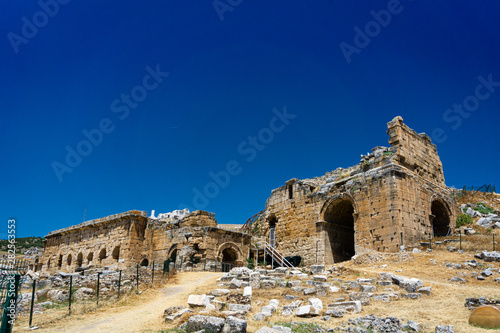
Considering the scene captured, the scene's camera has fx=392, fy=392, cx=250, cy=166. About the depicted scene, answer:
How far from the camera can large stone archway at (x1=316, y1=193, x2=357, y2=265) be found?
2173 centimetres

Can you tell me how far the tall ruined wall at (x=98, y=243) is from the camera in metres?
26.3

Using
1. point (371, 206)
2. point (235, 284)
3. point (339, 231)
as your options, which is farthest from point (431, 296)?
point (339, 231)

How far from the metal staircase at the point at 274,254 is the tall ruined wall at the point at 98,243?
8361mm

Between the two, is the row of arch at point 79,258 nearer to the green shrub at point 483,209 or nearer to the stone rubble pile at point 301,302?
the stone rubble pile at point 301,302

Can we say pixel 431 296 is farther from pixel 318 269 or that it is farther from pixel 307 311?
pixel 318 269

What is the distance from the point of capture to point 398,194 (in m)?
18.8

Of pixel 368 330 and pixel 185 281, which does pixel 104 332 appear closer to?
pixel 368 330

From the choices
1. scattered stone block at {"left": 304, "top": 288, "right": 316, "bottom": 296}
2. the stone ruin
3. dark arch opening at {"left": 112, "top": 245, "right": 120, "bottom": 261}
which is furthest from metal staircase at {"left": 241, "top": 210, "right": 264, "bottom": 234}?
scattered stone block at {"left": 304, "top": 288, "right": 316, "bottom": 296}

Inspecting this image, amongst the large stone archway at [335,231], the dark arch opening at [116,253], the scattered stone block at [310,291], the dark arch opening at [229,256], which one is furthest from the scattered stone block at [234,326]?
the dark arch opening at [116,253]

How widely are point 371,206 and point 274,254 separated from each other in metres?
7.17

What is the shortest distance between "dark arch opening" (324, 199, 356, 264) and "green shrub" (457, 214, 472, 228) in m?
5.99

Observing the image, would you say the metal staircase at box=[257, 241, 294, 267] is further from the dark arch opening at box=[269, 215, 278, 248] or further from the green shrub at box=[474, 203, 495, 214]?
the green shrub at box=[474, 203, 495, 214]

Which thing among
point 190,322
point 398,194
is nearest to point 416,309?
point 190,322

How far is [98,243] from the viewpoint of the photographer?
93.3 ft
